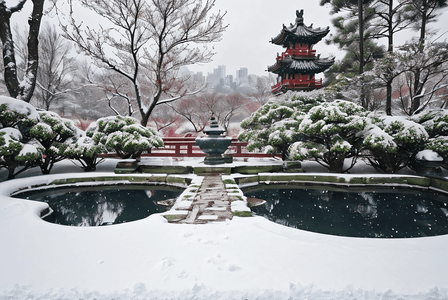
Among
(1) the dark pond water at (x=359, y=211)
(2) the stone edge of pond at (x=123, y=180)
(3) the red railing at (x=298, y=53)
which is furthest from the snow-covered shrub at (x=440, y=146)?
(3) the red railing at (x=298, y=53)

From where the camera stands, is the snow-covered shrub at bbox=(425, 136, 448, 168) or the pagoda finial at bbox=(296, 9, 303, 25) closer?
the snow-covered shrub at bbox=(425, 136, 448, 168)

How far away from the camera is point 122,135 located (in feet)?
19.6

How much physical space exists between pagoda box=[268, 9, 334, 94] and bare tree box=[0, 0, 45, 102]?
10727 mm

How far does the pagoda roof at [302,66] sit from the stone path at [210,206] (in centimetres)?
1102

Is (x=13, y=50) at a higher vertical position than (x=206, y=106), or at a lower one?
lower

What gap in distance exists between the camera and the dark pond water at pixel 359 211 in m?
3.22

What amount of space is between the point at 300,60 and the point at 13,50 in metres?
13.2

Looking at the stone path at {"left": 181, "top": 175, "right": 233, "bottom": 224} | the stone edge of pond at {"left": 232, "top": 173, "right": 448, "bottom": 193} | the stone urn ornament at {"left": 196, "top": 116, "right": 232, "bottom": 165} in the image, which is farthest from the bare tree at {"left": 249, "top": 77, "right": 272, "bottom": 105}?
the stone path at {"left": 181, "top": 175, "right": 233, "bottom": 224}

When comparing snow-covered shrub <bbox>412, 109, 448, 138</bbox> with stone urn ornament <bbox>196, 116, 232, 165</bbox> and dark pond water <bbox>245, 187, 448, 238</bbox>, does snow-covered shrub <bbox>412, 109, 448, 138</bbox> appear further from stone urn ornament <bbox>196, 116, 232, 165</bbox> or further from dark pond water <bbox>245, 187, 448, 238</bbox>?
stone urn ornament <bbox>196, 116, 232, 165</bbox>

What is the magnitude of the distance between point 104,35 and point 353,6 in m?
13.1

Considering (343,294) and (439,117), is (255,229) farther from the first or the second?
(439,117)

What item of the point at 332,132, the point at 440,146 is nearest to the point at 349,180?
the point at 332,132

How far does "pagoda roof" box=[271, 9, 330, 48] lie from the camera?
42.0ft

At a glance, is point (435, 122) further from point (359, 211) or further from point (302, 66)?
point (302, 66)
